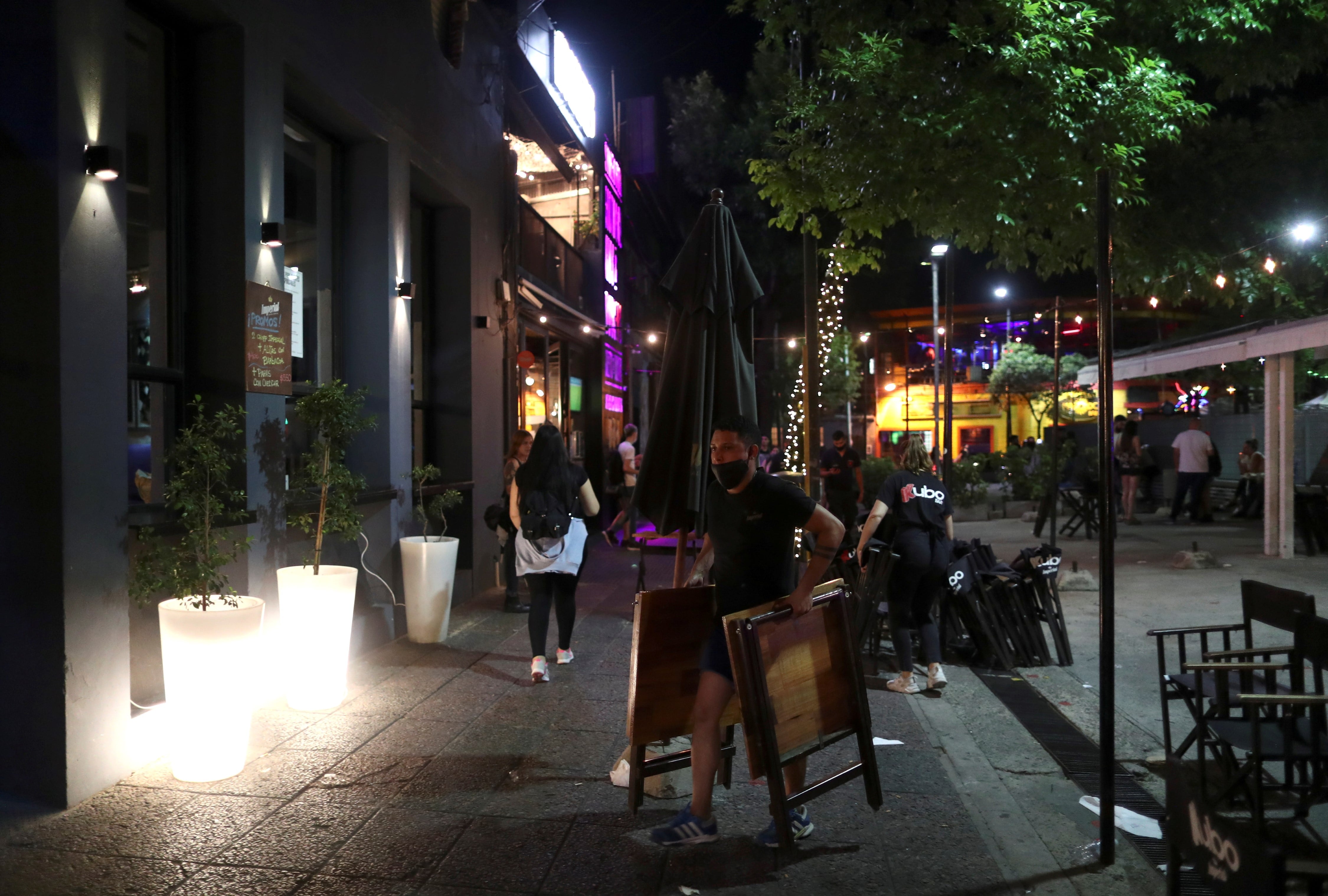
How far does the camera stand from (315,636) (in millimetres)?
5930

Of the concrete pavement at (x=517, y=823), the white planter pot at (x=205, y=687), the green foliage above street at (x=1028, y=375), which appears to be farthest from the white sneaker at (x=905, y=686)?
the green foliage above street at (x=1028, y=375)

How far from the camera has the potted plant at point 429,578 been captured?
788cm

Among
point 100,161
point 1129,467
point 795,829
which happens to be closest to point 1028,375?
point 1129,467

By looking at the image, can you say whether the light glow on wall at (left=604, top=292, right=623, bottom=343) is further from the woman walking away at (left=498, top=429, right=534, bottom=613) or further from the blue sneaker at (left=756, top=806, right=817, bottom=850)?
the blue sneaker at (left=756, top=806, right=817, bottom=850)

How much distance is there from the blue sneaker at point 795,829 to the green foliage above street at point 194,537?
2.95m

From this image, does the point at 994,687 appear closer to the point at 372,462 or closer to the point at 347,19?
the point at 372,462

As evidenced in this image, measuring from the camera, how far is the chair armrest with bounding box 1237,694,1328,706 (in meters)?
3.46

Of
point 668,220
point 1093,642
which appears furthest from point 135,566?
point 668,220

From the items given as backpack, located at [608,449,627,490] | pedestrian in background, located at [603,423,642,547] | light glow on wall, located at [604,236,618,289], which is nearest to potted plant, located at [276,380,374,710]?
pedestrian in background, located at [603,423,642,547]

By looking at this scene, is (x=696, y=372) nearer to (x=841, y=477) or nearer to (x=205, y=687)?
(x=205, y=687)

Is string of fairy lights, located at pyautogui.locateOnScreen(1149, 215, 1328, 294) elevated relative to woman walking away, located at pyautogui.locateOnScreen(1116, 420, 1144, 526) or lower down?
elevated

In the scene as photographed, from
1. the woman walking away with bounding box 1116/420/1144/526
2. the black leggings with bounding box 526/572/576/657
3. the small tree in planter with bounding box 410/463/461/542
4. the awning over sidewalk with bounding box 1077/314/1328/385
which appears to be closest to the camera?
the black leggings with bounding box 526/572/576/657

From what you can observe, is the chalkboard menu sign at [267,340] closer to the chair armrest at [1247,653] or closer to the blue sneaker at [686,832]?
the blue sneaker at [686,832]

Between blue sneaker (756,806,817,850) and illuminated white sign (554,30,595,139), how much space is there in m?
13.6
